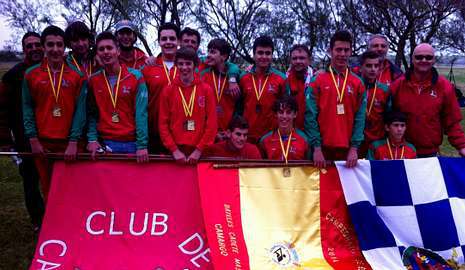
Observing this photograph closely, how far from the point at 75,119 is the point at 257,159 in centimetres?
196

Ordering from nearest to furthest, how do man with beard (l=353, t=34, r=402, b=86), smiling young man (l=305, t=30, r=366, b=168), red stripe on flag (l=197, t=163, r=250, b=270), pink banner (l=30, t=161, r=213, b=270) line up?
red stripe on flag (l=197, t=163, r=250, b=270) < pink banner (l=30, t=161, r=213, b=270) < smiling young man (l=305, t=30, r=366, b=168) < man with beard (l=353, t=34, r=402, b=86)

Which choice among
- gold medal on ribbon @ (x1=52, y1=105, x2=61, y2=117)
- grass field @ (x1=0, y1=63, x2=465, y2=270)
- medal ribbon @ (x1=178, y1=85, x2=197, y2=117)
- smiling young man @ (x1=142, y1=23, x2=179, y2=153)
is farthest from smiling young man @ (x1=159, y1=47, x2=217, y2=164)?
grass field @ (x1=0, y1=63, x2=465, y2=270)

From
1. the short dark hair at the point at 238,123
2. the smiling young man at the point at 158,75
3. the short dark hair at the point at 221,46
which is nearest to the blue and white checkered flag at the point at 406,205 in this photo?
the short dark hair at the point at 238,123

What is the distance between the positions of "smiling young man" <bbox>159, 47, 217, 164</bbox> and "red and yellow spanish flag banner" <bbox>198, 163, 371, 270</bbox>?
0.30 metres

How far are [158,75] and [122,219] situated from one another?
1727mm

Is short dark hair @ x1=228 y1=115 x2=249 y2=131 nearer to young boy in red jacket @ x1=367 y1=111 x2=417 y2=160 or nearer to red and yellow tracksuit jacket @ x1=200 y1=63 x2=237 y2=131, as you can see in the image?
red and yellow tracksuit jacket @ x1=200 y1=63 x2=237 y2=131

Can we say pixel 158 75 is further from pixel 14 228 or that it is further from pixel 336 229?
pixel 14 228

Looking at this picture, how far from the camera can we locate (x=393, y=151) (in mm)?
4746

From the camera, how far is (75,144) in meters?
4.43

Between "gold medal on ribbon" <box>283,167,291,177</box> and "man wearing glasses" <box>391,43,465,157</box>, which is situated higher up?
"man wearing glasses" <box>391,43,465,157</box>

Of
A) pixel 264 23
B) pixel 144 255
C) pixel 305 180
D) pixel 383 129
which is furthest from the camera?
pixel 264 23

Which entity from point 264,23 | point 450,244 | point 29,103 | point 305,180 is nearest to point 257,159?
point 305,180

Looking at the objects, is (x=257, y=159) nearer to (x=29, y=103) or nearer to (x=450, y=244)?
(x=450, y=244)

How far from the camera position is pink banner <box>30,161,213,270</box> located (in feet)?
13.2
